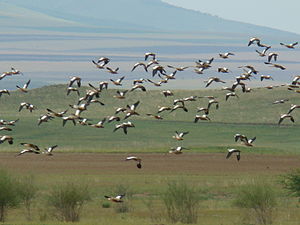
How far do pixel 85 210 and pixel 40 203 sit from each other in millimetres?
3055

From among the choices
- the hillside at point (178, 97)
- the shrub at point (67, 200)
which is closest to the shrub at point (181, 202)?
the shrub at point (67, 200)

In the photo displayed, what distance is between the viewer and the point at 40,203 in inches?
2092

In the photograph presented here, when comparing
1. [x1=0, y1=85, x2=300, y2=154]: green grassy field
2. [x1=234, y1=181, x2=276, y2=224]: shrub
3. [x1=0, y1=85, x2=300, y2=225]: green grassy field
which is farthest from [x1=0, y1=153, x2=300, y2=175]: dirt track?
[x1=234, y1=181, x2=276, y2=224]: shrub

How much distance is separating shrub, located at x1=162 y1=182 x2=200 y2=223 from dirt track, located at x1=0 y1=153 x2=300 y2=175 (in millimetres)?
26103

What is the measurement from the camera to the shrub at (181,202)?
43969mm

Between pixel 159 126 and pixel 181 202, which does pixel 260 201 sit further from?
pixel 159 126

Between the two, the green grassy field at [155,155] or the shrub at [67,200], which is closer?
the shrub at [67,200]

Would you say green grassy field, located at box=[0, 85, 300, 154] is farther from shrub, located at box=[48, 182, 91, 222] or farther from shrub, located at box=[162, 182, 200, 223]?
shrub, located at box=[162, 182, 200, 223]

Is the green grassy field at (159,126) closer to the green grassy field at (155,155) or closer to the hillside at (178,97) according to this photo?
the hillside at (178,97)

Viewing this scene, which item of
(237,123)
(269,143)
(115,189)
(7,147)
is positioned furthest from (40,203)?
(237,123)

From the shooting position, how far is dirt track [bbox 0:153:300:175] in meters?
72.5

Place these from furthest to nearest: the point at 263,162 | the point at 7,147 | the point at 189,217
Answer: the point at 7,147 → the point at 263,162 → the point at 189,217

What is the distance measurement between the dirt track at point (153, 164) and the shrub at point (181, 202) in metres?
26.1

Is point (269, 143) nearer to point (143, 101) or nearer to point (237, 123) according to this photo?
point (237, 123)
